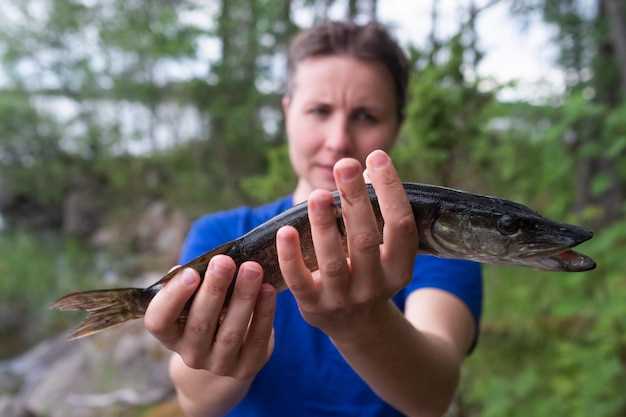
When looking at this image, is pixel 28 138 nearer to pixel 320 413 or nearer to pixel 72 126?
pixel 72 126

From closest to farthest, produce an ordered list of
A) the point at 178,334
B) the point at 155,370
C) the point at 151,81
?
the point at 178,334 < the point at 155,370 < the point at 151,81

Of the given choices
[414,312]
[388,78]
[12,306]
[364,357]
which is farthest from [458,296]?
[12,306]

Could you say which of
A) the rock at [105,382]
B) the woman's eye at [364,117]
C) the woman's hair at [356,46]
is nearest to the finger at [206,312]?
the woman's eye at [364,117]

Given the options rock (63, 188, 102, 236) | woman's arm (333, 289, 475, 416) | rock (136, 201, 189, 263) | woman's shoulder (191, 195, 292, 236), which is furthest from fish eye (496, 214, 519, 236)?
rock (63, 188, 102, 236)

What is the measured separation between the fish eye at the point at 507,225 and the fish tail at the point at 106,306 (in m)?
1.04

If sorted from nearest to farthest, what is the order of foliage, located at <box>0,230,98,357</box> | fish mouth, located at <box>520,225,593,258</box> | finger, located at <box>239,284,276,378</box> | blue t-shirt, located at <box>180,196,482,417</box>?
fish mouth, located at <box>520,225,593,258</box> → finger, located at <box>239,284,276,378</box> → blue t-shirt, located at <box>180,196,482,417</box> → foliage, located at <box>0,230,98,357</box>

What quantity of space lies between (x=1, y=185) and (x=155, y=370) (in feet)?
41.6

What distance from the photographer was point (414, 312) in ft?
6.20

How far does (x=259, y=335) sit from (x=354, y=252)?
409mm

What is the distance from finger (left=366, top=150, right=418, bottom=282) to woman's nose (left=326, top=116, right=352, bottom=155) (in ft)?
2.63

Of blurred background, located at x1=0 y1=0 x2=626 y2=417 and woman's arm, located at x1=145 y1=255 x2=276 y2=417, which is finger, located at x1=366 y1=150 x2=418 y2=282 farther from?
blurred background, located at x1=0 y1=0 x2=626 y2=417

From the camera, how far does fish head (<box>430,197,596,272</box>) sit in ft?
4.29

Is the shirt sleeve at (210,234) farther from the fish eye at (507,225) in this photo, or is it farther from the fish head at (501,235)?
the fish eye at (507,225)

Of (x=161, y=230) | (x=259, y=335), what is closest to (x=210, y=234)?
(x=259, y=335)
